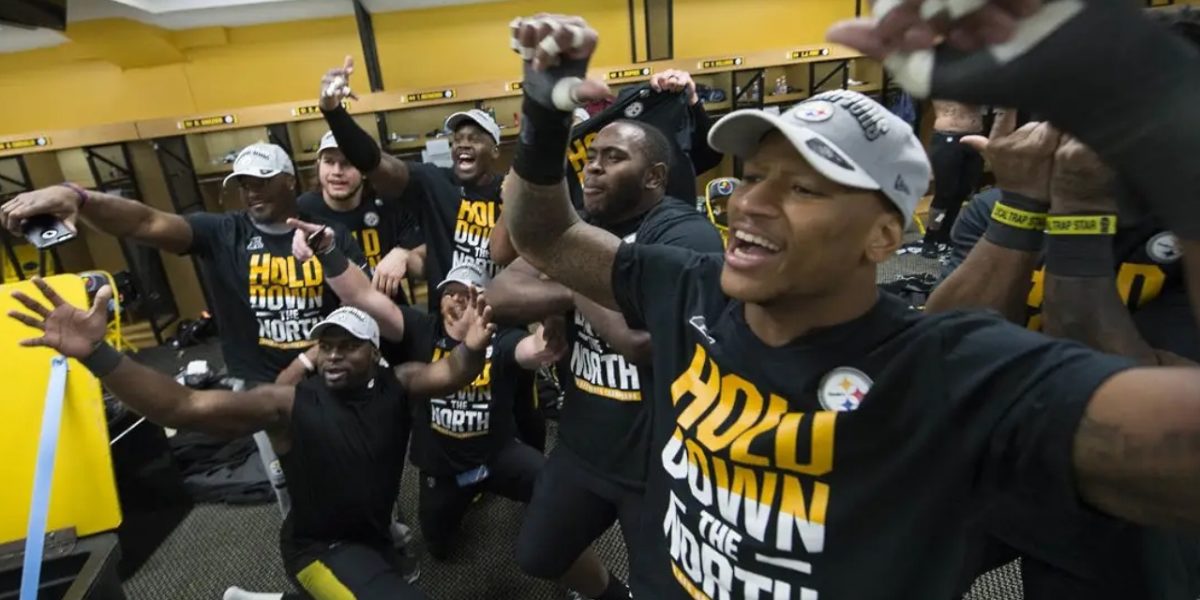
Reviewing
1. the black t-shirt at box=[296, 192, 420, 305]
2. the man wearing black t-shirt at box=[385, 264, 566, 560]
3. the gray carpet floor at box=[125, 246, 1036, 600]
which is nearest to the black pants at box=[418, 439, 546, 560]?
the man wearing black t-shirt at box=[385, 264, 566, 560]

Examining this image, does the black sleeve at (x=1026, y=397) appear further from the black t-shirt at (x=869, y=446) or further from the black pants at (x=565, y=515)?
A: the black pants at (x=565, y=515)

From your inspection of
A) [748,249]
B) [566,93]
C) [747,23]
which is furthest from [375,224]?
[747,23]

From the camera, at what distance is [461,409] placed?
259cm

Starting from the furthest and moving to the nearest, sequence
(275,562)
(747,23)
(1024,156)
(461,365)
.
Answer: (747,23) → (275,562) → (461,365) → (1024,156)

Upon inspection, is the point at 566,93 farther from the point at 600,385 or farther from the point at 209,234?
the point at 209,234

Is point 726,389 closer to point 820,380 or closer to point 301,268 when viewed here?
point 820,380

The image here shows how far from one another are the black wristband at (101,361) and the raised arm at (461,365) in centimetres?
90

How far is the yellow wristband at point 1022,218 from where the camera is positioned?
1.23 m

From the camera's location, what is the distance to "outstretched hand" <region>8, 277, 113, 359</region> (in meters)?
1.57

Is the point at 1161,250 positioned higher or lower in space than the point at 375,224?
higher

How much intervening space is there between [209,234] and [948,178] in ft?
18.9

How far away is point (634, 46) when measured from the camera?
6613 millimetres

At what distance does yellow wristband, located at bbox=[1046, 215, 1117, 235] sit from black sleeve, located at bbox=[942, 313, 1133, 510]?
39cm

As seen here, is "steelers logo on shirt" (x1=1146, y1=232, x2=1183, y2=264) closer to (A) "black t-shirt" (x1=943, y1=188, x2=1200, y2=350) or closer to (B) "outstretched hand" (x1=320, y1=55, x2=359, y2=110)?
(A) "black t-shirt" (x1=943, y1=188, x2=1200, y2=350)
